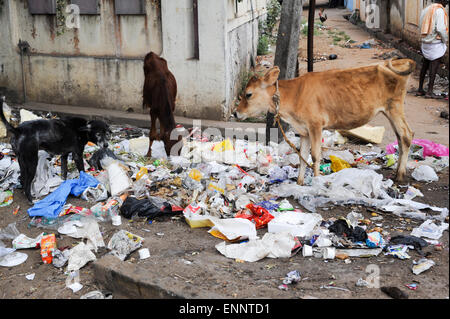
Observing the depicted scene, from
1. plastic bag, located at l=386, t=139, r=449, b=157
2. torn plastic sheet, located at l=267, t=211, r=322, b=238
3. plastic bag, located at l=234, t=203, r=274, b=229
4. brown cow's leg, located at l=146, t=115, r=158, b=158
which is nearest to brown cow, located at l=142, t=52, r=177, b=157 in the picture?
brown cow's leg, located at l=146, t=115, r=158, b=158

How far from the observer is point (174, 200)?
5.67 m

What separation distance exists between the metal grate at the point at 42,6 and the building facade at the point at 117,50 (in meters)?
0.02

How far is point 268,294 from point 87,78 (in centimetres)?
721

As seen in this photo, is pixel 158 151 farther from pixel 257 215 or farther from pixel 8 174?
pixel 257 215

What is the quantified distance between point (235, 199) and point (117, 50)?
5042 millimetres

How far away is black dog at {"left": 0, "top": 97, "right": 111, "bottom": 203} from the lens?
573 cm

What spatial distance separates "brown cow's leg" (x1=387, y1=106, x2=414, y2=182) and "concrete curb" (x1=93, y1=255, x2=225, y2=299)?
3311mm

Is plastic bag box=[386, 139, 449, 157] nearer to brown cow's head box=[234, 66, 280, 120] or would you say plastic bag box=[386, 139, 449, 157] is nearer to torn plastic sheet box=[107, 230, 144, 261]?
brown cow's head box=[234, 66, 280, 120]

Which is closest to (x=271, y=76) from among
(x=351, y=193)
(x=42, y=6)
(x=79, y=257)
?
(x=351, y=193)

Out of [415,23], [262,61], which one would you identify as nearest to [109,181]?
[262,61]

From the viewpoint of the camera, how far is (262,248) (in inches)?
173

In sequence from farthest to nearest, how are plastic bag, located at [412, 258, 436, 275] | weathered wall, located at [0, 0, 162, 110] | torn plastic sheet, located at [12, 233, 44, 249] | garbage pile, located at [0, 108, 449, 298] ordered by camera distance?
weathered wall, located at [0, 0, 162, 110] → torn plastic sheet, located at [12, 233, 44, 249] → garbage pile, located at [0, 108, 449, 298] → plastic bag, located at [412, 258, 436, 275]

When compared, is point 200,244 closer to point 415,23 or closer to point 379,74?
point 379,74

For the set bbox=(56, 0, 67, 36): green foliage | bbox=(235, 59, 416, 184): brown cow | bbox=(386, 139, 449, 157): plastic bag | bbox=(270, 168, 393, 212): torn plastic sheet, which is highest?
bbox=(56, 0, 67, 36): green foliage
